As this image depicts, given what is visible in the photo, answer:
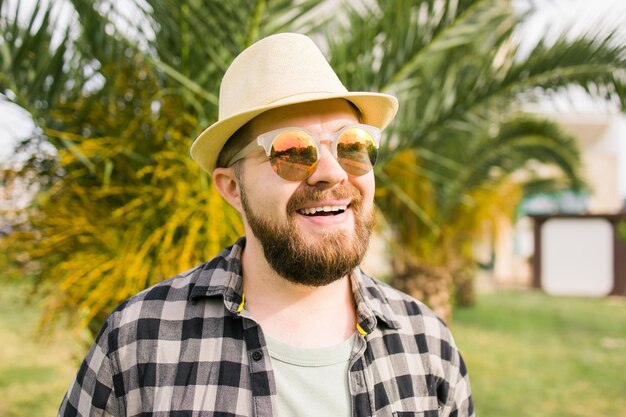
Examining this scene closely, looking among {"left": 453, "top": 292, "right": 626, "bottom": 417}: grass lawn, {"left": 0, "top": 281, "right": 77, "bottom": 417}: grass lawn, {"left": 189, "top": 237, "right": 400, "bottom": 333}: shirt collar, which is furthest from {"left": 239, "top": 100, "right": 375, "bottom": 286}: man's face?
{"left": 453, "top": 292, "right": 626, "bottom": 417}: grass lawn

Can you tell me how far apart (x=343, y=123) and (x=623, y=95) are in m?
2.83

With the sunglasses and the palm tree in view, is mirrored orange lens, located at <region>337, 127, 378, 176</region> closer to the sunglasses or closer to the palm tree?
the sunglasses

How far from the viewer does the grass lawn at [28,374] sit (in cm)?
592

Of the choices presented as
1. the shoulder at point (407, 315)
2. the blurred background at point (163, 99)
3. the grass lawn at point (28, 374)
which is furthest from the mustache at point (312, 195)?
the grass lawn at point (28, 374)

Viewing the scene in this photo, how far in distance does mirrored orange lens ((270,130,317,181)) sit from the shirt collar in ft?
1.07

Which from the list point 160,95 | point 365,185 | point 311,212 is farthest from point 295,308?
point 160,95

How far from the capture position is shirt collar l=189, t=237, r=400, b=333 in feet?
5.07

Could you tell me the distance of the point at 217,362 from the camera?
1455mm

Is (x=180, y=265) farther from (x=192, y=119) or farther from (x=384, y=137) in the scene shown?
(x=384, y=137)

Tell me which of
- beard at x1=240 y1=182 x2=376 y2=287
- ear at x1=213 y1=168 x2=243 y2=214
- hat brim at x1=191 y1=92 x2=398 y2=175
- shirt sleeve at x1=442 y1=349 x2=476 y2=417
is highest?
hat brim at x1=191 y1=92 x2=398 y2=175

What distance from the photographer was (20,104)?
9.42 feet

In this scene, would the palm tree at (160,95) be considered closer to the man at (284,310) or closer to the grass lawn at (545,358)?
the man at (284,310)

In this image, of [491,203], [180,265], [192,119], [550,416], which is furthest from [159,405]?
[491,203]

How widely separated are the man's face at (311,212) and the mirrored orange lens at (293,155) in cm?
2
